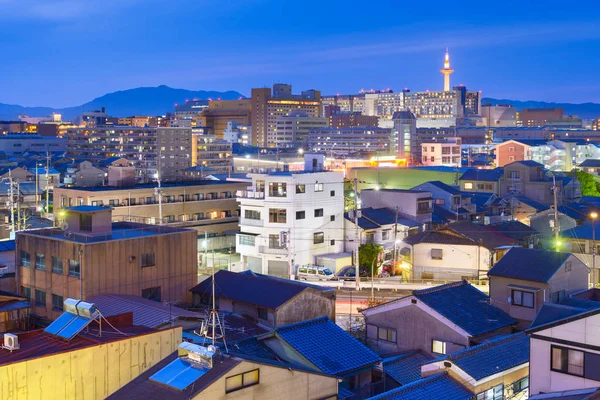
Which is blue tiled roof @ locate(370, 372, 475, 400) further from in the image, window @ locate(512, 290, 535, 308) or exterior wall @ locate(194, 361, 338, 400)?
window @ locate(512, 290, 535, 308)

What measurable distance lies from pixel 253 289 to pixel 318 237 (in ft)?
44.1

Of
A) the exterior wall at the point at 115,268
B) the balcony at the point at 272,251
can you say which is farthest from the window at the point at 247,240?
the exterior wall at the point at 115,268

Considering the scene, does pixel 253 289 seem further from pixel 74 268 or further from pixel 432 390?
pixel 432 390

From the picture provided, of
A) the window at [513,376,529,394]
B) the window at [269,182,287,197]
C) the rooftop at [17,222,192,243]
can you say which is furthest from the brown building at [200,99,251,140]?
the window at [513,376,529,394]

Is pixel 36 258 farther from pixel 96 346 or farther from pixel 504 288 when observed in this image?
pixel 504 288

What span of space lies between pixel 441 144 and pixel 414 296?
59.2 meters

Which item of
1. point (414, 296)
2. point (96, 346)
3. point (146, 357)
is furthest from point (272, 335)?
point (414, 296)

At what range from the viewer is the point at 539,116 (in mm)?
163375

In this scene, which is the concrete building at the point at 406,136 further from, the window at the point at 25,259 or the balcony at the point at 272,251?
the window at the point at 25,259

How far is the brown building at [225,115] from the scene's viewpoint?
5714 inches

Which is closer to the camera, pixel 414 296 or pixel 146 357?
pixel 146 357

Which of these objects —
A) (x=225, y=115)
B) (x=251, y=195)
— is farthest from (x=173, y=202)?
(x=225, y=115)

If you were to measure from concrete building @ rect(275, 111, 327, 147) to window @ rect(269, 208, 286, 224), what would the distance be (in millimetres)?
93954

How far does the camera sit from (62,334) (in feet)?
36.5
